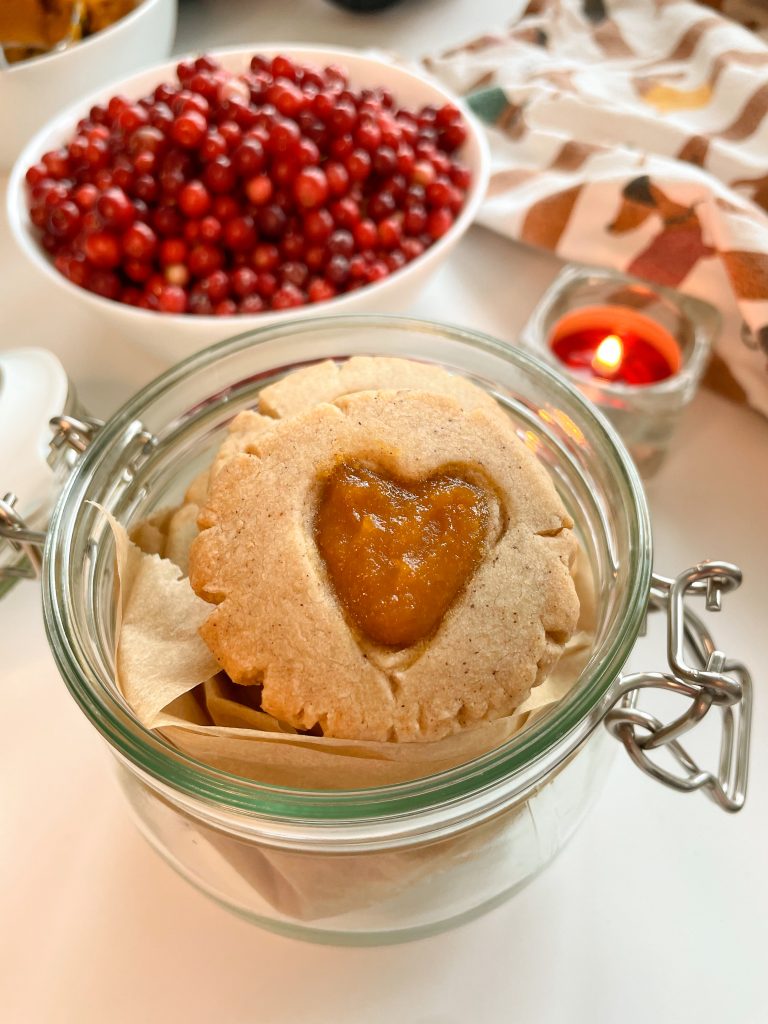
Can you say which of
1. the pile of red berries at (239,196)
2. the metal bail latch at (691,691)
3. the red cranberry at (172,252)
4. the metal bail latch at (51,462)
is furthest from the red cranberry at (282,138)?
the metal bail latch at (691,691)

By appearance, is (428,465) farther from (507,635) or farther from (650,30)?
(650,30)

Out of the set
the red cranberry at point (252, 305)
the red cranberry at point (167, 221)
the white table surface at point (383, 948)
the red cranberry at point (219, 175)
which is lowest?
the white table surface at point (383, 948)

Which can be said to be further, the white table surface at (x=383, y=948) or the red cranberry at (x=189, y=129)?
the red cranberry at (x=189, y=129)

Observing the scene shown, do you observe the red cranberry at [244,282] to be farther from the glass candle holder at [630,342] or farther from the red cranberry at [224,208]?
the glass candle holder at [630,342]

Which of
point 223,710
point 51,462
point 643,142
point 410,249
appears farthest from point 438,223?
point 223,710

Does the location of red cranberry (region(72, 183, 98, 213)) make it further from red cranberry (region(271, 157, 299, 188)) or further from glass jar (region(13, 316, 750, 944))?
glass jar (region(13, 316, 750, 944))

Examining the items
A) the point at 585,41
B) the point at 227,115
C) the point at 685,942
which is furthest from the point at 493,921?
the point at 585,41

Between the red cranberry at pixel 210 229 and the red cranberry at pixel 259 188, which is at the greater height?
the red cranberry at pixel 259 188

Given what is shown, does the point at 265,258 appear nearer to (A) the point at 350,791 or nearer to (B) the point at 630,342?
(B) the point at 630,342
